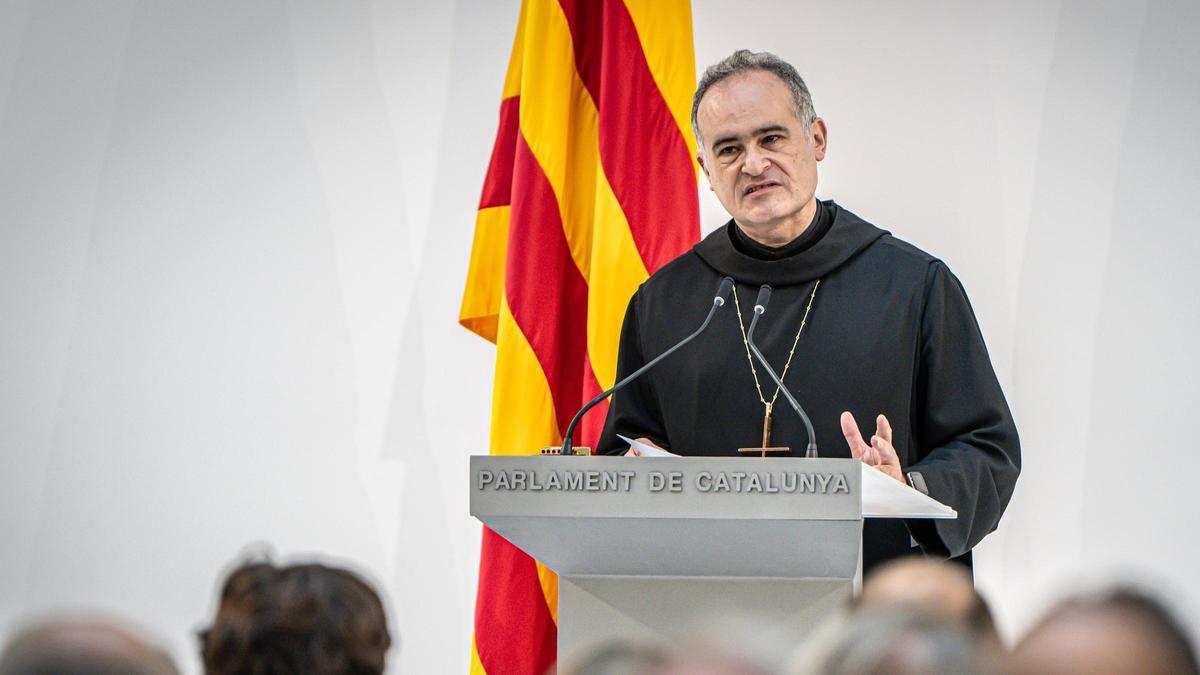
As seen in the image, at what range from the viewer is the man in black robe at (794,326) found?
3455 mm

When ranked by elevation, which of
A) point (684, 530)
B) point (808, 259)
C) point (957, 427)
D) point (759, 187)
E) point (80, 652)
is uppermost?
point (759, 187)

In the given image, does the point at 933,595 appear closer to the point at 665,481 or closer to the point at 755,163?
the point at 665,481

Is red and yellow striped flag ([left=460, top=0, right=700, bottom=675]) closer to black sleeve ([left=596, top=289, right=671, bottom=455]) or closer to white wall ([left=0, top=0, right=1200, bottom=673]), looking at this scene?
black sleeve ([left=596, top=289, right=671, bottom=455])

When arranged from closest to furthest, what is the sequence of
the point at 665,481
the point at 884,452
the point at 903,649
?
the point at 903,649, the point at 665,481, the point at 884,452

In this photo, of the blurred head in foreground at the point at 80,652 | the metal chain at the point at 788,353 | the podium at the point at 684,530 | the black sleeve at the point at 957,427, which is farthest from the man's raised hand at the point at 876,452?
the blurred head in foreground at the point at 80,652

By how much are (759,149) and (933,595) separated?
2.32 m

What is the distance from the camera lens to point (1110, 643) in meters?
1.12

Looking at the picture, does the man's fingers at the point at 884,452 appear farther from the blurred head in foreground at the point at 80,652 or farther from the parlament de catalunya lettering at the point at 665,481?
the blurred head in foreground at the point at 80,652

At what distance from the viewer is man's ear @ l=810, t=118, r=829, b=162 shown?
3785 millimetres

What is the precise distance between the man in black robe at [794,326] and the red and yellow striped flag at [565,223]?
1.21ft

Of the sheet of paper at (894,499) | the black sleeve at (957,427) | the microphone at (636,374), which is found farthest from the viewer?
the black sleeve at (957,427)

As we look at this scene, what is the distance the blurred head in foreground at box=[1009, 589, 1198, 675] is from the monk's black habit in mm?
2048

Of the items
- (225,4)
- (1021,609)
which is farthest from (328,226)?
(1021,609)

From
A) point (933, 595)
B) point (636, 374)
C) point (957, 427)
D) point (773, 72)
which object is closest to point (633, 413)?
point (957, 427)
